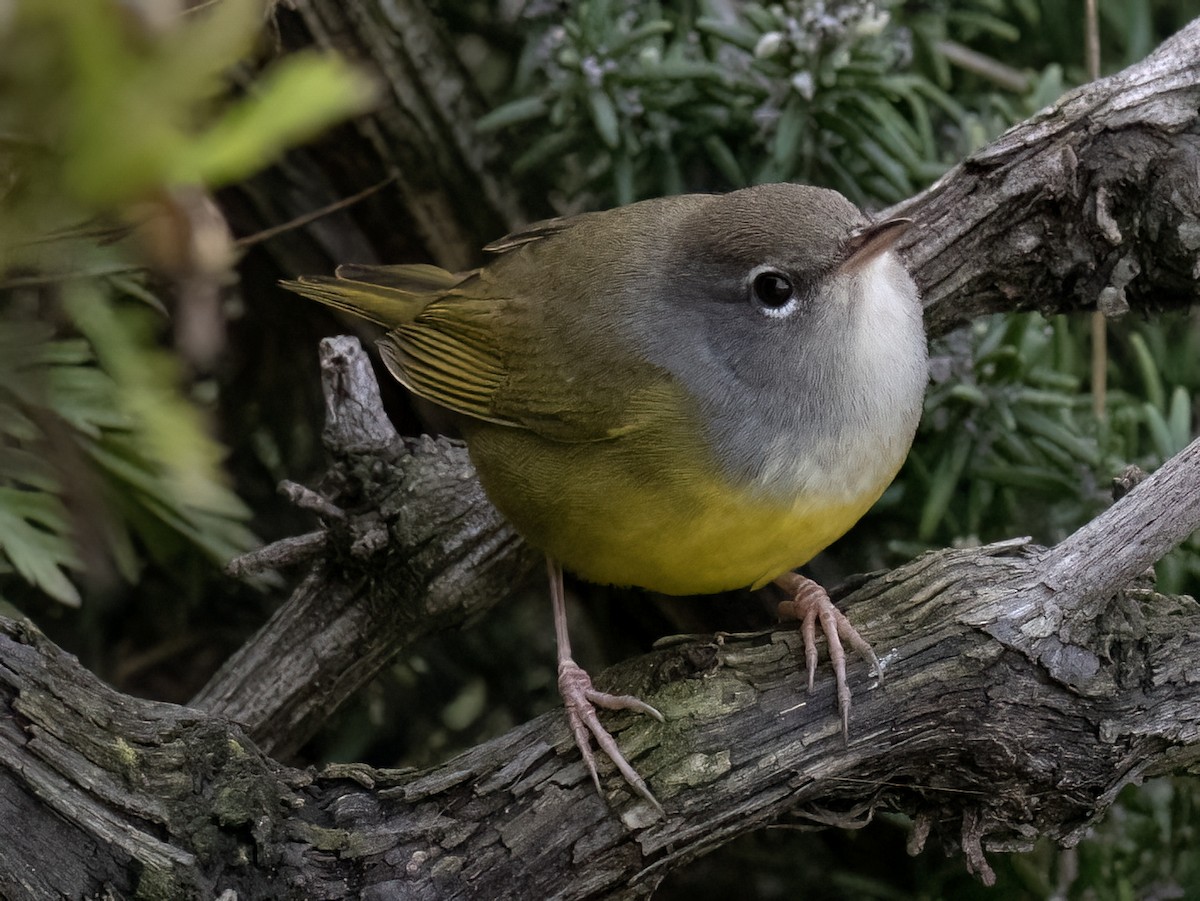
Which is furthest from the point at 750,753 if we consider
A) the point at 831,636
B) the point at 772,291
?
the point at 772,291

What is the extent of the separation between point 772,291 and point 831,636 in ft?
2.50

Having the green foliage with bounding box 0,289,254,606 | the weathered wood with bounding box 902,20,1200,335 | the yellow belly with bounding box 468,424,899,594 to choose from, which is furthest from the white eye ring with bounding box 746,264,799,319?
the green foliage with bounding box 0,289,254,606

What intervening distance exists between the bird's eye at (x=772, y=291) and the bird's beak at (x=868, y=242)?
0.42 ft

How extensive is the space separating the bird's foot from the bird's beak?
3.44 ft

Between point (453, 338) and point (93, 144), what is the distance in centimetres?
240

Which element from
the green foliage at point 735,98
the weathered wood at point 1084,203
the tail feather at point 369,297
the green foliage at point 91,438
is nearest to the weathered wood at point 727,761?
the green foliage at point 91,438

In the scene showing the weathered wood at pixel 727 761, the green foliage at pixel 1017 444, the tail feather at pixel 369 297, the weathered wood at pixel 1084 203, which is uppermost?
the tail feather at pixel 369 297

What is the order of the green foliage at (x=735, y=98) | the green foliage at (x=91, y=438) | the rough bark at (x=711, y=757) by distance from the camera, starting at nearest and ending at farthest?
1. the green foliage at (x=91, y=438)
2. the rough bark at (x=711, y=757)
3. the green foliage at (x=735, y=98)

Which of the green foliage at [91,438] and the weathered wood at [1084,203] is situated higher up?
the weathered wood at [1084,203]

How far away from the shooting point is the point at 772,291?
2.66m

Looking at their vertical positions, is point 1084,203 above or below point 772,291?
above

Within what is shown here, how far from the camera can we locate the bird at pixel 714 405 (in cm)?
253

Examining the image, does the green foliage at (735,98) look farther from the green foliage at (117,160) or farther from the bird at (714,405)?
the green foliage at (117,160)

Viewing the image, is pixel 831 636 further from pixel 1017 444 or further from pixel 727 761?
pixel 1017 444
